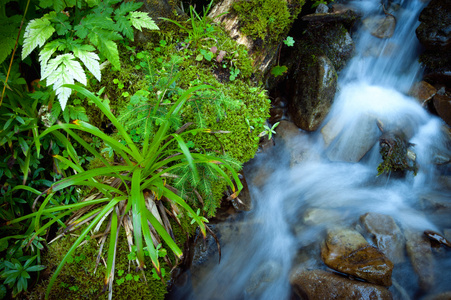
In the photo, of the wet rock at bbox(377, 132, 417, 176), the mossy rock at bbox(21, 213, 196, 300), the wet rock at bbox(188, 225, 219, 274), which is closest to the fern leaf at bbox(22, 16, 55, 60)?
the mossy rock at bbox(21, 213, 196, 300)

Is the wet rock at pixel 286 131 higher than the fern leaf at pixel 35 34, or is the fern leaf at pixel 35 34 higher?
the fern leaf at pixel 35 34

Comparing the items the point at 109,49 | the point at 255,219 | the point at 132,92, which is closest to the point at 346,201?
the point at 255,219

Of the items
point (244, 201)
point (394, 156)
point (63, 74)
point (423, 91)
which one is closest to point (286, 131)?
point (244, 201)

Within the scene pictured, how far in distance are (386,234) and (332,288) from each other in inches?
43.0

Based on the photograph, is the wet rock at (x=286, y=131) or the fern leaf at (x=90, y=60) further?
the wet rock at (x=286, y=131)

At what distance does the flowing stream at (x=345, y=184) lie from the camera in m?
3.03

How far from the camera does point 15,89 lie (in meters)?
2.40

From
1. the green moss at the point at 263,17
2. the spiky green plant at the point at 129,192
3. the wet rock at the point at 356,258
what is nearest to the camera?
the spiky green plant at the point at 129,192

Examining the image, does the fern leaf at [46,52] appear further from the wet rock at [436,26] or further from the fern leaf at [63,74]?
A: the wet rock at [436,26]

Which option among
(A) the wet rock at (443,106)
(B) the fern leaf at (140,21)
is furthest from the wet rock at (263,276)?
(A) the wet rock at (443,106)

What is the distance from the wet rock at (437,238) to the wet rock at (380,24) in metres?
3.50

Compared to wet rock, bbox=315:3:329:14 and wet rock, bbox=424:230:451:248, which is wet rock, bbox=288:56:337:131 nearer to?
wet rock, bbox=315:3:329:14

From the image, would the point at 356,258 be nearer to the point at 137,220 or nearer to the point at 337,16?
the point at 137,220

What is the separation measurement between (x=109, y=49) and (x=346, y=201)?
3630mm
